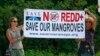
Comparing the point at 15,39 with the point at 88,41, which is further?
the point at 15,39

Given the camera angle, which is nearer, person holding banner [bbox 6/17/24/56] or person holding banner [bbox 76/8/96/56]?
person holding banner [bbox 76/8/96/56]

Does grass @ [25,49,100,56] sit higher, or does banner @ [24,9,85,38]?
banner @ [24,9,85,38]

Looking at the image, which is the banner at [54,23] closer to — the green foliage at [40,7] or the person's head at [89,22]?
the person's head at [89,22]

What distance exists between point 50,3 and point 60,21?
5.37m

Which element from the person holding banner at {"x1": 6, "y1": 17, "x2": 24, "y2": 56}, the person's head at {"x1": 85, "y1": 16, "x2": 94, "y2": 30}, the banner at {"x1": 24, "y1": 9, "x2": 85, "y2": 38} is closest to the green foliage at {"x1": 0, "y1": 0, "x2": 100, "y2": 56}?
the banner at {"x1": 24, "y1": 9, "x2": 85, "y2": 38}

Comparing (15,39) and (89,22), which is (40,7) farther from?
(89,22)

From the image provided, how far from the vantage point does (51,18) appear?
13.3m

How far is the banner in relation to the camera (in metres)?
13.2

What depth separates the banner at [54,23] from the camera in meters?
13.2

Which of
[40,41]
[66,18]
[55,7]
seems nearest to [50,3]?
[55,7]

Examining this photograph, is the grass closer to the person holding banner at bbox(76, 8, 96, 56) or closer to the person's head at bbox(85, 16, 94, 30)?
the person holding banner at bbox(76, 8, 96, 56)

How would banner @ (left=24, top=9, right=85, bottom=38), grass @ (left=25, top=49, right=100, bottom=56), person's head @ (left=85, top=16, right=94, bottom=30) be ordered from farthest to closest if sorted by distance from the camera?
grass @ (left=25, top=49, right=100, bottom=56) → banner @ (left=24, top=9, right=85, bottom=38) → person's head @ (left=85, top=16, right=94, bottom=30)

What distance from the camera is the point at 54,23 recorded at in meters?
13.3

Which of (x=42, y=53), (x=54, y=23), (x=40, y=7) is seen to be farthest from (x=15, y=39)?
(x=40, y=7)
